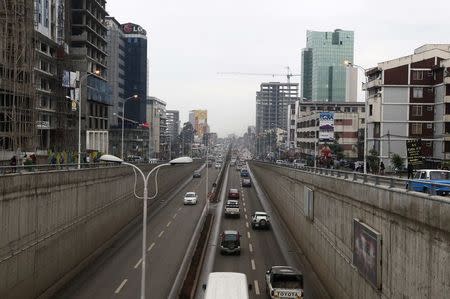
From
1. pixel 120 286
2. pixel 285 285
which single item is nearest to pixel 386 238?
pixel 285 285

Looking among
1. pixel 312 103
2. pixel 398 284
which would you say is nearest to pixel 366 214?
pixel 398 284

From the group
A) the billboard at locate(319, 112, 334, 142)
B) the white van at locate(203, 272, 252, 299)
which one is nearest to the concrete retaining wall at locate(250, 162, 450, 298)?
the white van at locate(203, 272, 252, 299)

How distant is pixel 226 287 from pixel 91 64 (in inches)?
3780

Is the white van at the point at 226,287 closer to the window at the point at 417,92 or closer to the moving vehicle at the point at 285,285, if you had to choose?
the moving vehicle at the point at 285,285

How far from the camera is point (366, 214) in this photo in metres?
22.1

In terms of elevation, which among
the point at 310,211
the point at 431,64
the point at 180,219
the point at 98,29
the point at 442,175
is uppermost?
the point at 98,29

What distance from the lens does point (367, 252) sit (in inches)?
830

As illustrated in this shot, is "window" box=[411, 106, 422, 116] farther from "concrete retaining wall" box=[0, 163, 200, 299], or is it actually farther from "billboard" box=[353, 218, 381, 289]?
"billboard" box=[353, 218, 381, 289]

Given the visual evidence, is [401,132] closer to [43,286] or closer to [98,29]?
[43,286]

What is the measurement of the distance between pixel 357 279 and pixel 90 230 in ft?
74.0

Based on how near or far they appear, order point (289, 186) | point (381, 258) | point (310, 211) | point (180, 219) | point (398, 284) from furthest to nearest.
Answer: point (180, 219) → point (289, 186) → point (310, 211) → point (381, 258) → point (398, 284)

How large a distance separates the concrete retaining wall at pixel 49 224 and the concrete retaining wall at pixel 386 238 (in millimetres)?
15586

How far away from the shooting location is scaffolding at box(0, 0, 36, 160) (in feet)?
191

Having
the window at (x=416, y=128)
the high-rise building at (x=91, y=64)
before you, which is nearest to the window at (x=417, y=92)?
the window at (x=416, y=128)
